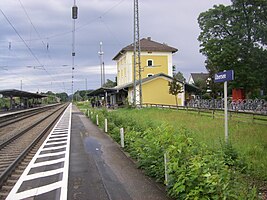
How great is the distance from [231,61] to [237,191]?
4083cm

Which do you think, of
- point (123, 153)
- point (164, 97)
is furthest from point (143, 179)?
point (164, 97)

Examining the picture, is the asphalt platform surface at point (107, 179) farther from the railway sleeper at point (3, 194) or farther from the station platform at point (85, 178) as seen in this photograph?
the railway sleeper at point (3, 194)

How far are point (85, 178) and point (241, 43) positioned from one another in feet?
131

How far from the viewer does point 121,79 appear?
71.8 m

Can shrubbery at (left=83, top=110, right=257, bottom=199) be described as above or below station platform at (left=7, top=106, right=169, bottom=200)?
above

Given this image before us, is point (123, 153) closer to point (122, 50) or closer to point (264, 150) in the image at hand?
point (264, 150)

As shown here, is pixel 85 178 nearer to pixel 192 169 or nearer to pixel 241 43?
pixel 192 169

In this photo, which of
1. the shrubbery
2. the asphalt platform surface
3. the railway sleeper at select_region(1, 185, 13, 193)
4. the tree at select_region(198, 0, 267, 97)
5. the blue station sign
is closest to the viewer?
the shrubbery

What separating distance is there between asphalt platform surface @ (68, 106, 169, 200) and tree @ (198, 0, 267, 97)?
34.3m

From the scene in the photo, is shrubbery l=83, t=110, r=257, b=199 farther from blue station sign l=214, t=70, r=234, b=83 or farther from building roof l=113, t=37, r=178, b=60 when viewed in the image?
building roof l=113, t=37, r=178, b=60

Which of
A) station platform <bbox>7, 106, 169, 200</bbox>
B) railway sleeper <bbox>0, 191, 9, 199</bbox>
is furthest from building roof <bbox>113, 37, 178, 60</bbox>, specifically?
railway sleeper <bbox>0, 191, 9, 199</bbox>

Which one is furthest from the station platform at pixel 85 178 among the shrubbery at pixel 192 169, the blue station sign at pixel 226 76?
the blue station sign at pixel 226 76

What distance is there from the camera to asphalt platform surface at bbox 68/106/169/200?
658 centimetres

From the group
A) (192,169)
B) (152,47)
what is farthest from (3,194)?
(152,47)
